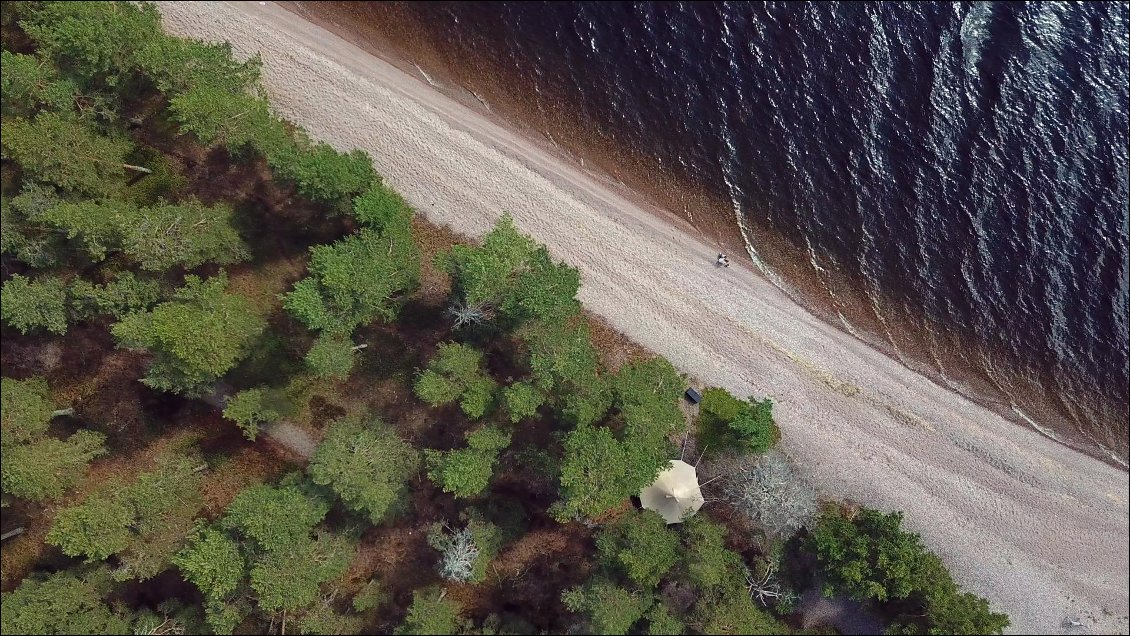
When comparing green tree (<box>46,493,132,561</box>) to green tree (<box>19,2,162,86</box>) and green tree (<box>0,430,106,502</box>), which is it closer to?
green tree (<box>0,430,106,502</box>)

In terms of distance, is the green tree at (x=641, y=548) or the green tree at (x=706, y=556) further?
the green tree at (x=706, y=556)

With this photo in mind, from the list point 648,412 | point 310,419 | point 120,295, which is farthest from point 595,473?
point 120,295

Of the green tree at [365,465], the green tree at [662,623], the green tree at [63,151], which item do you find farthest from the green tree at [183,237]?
the green tree at [662,623]

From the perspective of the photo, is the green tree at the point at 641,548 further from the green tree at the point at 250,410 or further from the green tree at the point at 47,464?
the green tree at the point at 47,464

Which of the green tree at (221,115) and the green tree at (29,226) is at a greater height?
the green tree at (221,115)

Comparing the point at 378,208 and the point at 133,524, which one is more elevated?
the point at 378,208

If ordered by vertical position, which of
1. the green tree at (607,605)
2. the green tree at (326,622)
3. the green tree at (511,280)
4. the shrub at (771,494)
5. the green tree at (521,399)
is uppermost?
the green tree at (511,280)

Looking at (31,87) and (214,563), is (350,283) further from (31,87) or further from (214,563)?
(31,87)
